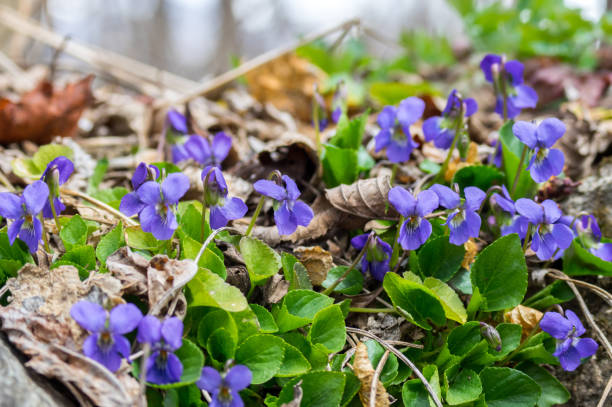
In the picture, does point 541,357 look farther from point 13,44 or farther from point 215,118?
point 13,44

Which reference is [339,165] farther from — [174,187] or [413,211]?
[174,187]

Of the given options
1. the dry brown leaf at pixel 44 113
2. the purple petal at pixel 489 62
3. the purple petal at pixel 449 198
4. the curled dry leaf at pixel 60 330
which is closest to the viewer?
the curled dry leaf at pixel 60 330

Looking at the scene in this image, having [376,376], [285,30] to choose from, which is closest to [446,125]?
[376,376]

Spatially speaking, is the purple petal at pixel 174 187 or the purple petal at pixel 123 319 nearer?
the purple petal at pixel 123 319

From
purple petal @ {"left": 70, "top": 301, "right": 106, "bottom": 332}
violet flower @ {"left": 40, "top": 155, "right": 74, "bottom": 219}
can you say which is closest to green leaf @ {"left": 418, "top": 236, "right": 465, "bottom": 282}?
purple petal @ {"left": 70, "top": 301, "right": 106, "bottom": 332}

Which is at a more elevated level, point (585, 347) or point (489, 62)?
point (489, 62)

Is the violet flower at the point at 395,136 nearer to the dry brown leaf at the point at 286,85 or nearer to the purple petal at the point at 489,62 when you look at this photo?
the purple petal at the point at 489,62

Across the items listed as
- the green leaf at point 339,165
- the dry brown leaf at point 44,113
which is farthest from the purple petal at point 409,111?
the dry brown leaf at point 44,113
